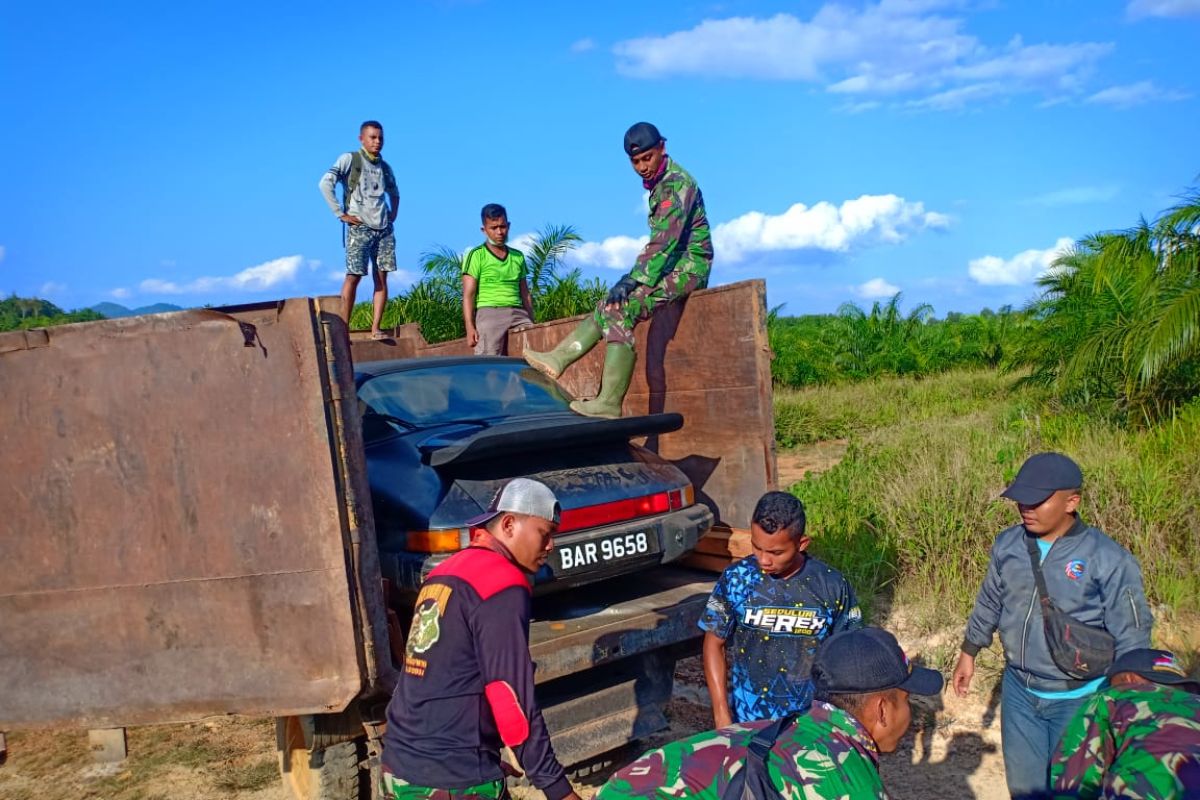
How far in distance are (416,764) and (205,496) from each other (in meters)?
1.25

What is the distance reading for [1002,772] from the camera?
4566mm

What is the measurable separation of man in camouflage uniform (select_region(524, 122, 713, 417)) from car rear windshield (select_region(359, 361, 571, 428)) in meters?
0.14

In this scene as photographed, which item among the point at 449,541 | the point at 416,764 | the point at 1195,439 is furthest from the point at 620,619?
the point at 1195,439

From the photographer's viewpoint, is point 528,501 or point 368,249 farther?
point 368,249

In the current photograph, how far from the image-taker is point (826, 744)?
79.5 inches

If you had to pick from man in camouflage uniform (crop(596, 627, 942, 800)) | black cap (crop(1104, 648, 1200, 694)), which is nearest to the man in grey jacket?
black cap (crop(1104, 648, 1200, 694))

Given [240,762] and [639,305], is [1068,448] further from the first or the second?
[240,762]

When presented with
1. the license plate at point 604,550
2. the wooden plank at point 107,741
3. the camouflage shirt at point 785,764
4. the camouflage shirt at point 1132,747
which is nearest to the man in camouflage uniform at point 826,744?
the camouflage shirt at point 785,764

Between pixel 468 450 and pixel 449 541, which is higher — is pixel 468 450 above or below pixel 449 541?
above

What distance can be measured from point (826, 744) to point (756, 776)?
175mm

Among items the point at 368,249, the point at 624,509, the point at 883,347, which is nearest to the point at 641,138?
the point at 624,509

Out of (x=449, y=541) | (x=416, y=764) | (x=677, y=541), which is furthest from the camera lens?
(x=677, y=541)

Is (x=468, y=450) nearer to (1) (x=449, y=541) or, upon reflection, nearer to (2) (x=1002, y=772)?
(1) (x=449, y=541)

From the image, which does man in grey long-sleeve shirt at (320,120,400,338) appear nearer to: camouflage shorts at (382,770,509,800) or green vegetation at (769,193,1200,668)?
green vegetation at (769,193,1200,668)
